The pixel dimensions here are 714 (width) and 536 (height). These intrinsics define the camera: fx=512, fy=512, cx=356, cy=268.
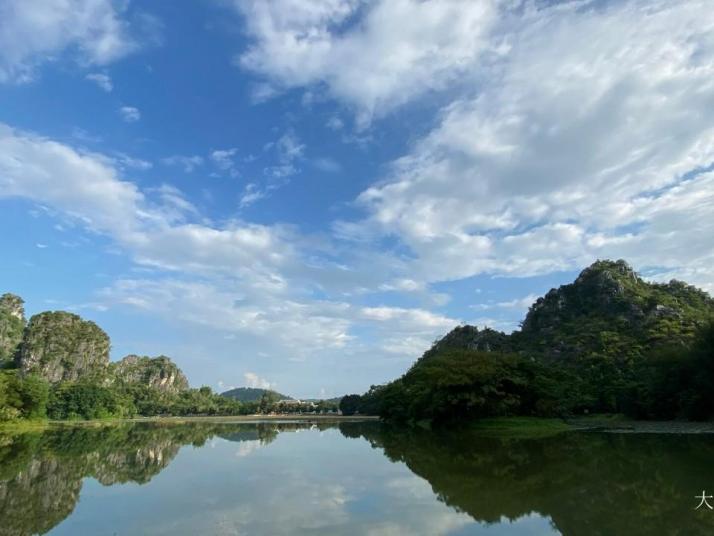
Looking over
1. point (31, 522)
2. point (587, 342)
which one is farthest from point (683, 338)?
point (31, 522)

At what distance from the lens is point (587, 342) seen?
5984cm

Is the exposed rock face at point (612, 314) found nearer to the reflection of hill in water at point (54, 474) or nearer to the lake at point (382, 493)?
the lake at point (382, 493)

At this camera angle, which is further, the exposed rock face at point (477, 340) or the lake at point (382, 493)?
the exposed rock face at point (477, 340)

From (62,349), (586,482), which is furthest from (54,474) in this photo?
(62,349)

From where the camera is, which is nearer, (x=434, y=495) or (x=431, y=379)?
(x=434, y=495)

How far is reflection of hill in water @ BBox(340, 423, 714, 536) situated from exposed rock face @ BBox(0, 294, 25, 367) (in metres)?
124

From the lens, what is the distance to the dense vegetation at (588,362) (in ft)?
119

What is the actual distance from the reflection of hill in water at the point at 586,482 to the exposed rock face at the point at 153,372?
454 ft

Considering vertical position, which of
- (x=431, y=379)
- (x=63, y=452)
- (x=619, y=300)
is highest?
(x=619, y=300)

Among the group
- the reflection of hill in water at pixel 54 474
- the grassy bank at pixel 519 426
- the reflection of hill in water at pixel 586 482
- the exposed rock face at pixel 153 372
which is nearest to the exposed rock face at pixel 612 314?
the grassy bank at pixel 519 426

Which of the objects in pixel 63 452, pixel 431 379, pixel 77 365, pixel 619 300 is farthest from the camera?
pixel 77 365

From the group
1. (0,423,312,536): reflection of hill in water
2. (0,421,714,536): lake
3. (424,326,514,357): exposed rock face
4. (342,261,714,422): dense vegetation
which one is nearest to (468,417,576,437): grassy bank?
(342,261,714,422): dense vegetation

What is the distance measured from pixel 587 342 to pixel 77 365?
4060 inches

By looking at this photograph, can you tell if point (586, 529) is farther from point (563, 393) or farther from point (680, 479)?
point (563, 393)
